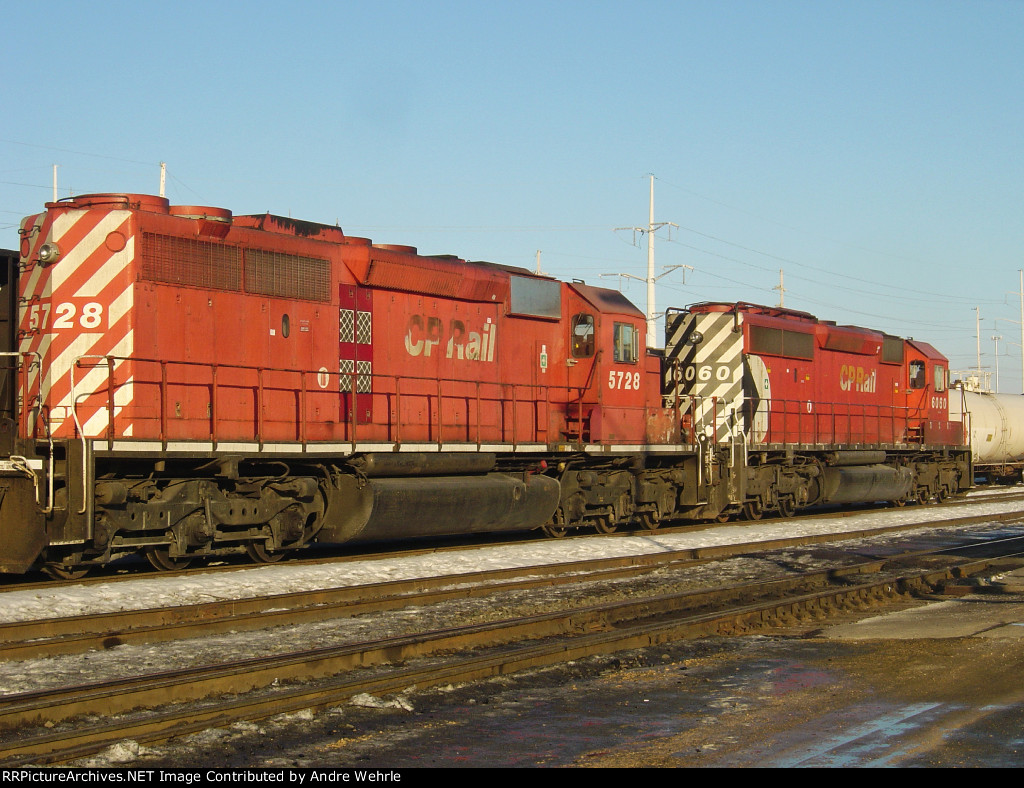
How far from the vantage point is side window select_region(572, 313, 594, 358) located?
Result: 1694 cm

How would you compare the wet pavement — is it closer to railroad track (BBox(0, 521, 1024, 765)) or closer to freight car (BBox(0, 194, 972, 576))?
railroad track (BBox(0, 521, 1024, 765))

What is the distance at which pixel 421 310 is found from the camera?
48.2 feet

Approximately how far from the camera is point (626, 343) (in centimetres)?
1745

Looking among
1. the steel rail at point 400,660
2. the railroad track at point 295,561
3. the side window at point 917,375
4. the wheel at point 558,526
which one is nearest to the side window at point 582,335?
the wheel at point 558,526

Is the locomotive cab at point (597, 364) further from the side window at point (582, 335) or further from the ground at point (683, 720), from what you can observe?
the ground at point (683, 720)

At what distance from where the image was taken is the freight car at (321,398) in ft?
36.3

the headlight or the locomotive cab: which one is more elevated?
the headlight

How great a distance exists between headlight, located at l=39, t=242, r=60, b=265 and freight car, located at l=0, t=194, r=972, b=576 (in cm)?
2

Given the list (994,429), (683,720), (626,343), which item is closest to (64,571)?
(683,720)

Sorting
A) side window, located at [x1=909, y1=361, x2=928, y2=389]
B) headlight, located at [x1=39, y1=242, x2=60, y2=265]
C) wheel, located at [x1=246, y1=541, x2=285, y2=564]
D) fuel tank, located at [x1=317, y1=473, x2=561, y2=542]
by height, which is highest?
headlight, located at [x1=39, y1=242, x2=60, y2=265]

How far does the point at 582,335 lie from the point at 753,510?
6.15m

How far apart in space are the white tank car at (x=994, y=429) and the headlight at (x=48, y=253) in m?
27.3

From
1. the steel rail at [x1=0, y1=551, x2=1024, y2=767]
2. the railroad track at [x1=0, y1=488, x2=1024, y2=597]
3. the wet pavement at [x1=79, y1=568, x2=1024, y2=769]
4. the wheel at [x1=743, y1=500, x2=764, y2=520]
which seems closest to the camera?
the wet pavement at [x1=79, y1=568, x2=1024, y2=769]

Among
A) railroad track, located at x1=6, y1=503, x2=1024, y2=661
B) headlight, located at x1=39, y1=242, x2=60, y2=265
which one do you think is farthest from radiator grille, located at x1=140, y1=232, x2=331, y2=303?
railroad track, located at x1=6, y1=503, x2=1024, y2=661
